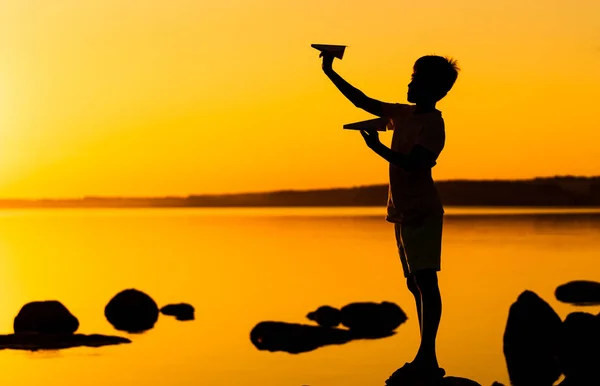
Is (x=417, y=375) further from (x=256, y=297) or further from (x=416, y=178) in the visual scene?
(x=256, y=297)

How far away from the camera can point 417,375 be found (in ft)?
28.2

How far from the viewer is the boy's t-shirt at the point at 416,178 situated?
328 inches

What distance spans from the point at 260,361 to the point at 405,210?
43.7 feet

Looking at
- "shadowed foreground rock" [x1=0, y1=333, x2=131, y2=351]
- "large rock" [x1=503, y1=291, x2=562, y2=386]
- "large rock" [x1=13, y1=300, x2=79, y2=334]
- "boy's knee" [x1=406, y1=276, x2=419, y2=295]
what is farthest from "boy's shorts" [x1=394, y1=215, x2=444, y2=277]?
"large rock" [x1=13, y1=300, x2=79, y2=334]

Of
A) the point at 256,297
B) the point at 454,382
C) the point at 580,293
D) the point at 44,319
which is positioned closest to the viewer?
the point at 454,382

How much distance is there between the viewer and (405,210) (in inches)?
331

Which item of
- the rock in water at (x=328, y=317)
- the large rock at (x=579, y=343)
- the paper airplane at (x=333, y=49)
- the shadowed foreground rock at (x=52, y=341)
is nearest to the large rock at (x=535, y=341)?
the large rock at (x=579, y=343)

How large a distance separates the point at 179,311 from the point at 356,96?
2148 centimetres

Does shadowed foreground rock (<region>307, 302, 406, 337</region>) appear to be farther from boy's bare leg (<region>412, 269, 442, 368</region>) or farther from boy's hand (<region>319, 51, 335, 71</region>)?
boy's hand (<region>319, 51, 335, 71</region>)

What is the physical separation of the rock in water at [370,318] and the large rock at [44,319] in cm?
731

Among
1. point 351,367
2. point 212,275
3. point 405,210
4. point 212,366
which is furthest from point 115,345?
point 212,275

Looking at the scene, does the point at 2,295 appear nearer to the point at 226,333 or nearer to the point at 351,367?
the point at 226,333

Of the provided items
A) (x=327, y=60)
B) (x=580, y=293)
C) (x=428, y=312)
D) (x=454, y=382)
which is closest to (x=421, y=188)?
(x=428, y=312)

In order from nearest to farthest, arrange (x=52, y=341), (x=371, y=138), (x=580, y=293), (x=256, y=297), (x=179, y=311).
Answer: (x=371, y=138) → (x=52, y=341) → (x=179, y=311) → (x=580, y=293) → (x=256, y=297)
